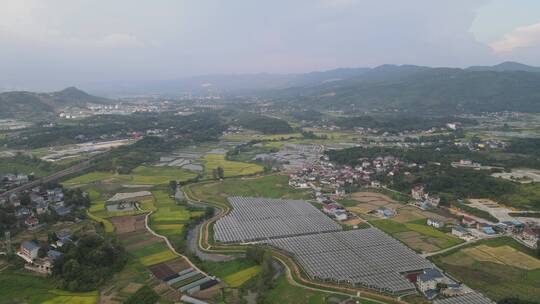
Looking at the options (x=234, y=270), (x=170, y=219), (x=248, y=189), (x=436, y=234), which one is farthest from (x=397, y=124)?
(x=234, y=270)

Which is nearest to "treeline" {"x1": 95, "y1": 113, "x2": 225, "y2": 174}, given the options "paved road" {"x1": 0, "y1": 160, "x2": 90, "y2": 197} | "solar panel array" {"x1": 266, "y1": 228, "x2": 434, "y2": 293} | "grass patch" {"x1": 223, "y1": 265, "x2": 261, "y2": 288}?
"paved road" {"x1": 0, "y1": 160, "x2": 90, "y2": 197}

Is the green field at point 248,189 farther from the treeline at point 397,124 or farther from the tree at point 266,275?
the treeline at point 397,124

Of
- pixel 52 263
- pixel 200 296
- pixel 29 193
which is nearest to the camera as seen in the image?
pixel 200 296

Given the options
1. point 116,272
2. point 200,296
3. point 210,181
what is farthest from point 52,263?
point 210,181

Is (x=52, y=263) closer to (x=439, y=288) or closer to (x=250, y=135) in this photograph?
(x=439, y=288)

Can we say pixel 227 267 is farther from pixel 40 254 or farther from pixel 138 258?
pixel 40 254
